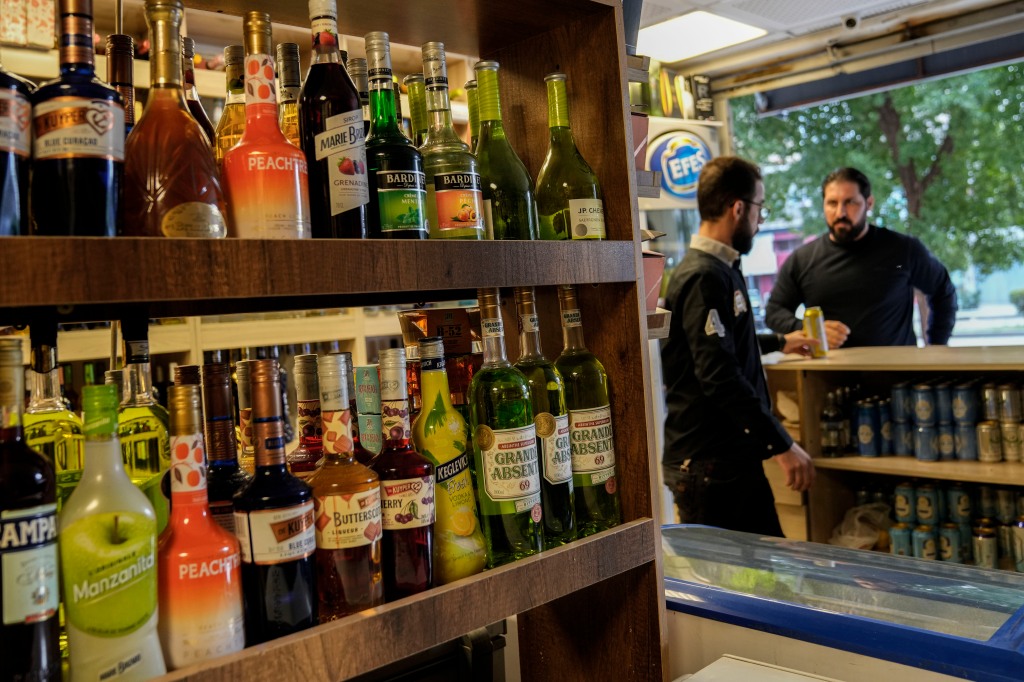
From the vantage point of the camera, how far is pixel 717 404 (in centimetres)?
267

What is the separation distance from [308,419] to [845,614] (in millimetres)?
817

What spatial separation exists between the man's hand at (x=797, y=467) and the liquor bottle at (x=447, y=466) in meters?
2.17

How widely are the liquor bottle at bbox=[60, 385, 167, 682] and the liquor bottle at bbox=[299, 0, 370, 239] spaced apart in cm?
30

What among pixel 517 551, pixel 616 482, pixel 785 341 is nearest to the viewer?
pixel 517 551

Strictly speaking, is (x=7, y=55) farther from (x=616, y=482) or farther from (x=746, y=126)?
(x=746, y=126)

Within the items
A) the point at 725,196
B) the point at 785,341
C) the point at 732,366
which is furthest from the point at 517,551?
the point at 785,341

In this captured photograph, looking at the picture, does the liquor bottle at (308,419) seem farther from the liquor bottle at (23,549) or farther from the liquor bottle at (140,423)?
the liquor bottle at (23,549)

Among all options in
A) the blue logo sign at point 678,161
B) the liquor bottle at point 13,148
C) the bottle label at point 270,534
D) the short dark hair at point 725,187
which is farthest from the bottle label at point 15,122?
the blue logo sign at point 678,161

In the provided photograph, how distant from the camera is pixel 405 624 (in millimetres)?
845

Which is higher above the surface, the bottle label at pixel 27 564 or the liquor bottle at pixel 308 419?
the liquor bottle at pixel 308 419

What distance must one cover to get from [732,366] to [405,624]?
1.98m

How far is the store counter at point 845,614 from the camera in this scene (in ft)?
3.55

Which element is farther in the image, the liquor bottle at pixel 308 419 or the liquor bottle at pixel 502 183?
the liquor bottle at pixel 502 183

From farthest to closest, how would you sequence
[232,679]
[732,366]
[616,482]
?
[732,366], [616,482], [232,679]
